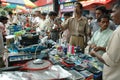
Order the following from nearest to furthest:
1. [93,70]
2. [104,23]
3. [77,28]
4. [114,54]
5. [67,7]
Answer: [114,54]
[93,70]
[104,23]
[77,28]
[67,7]

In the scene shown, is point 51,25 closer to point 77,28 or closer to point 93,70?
point 77,28

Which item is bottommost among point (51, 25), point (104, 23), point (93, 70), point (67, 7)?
point (93, 70)

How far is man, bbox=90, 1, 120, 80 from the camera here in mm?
1653

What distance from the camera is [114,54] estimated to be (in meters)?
1.66

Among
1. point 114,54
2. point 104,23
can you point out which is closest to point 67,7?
point 104,23

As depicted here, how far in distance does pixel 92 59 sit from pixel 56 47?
0.61 metres

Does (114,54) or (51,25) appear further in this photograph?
(51,25)

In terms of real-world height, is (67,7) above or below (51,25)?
above

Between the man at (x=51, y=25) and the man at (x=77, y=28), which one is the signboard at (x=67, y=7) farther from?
Answer: the man at (x=77, y=28)

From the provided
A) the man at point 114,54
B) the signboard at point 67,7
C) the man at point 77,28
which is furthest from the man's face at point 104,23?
the signboard at point 67,7

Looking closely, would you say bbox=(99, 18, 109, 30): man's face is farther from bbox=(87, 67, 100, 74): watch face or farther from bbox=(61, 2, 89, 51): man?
bbox=(61, 2, 89, 51): man

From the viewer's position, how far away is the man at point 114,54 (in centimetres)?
165

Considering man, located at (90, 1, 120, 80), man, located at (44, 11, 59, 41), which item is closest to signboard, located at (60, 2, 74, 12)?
man, located at (44, 11, 59, 41)

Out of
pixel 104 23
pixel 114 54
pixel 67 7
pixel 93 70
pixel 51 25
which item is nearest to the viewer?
pixel 114 54
